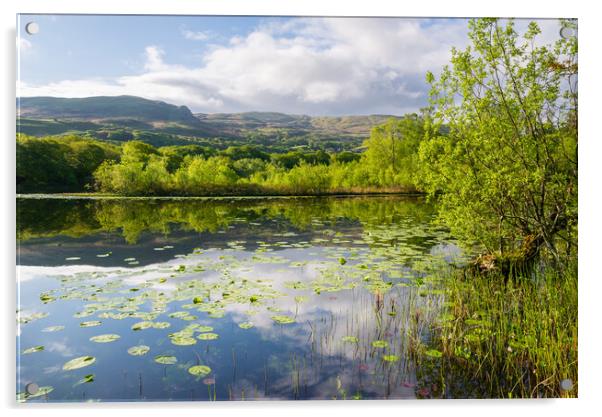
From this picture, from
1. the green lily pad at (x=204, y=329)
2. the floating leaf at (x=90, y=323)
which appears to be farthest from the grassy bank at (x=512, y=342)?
the floating leaf at (x=90, y=323)

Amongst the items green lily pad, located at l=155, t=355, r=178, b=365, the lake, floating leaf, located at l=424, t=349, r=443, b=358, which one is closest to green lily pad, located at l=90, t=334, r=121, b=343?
the lake

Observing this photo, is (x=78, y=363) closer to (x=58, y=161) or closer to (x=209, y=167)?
(x=58, y=161)

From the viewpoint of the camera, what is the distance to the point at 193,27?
11.3 feet

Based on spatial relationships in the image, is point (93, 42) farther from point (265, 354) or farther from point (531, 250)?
point (531, 250)

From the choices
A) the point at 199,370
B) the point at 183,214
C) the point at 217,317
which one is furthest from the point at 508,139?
the point at 183,214

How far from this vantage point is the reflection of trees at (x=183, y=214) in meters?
4.54

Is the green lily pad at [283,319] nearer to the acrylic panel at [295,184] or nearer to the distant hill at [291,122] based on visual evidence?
the acrylic panel at [295,184]

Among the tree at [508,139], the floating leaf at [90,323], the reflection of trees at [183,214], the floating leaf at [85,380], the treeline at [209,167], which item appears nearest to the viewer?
the floating leaf at [85,380]

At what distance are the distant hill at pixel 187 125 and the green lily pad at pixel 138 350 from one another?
204 cm

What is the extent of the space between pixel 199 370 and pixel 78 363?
2.93ft

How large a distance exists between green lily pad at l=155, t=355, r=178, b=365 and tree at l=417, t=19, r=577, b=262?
2.90 metres

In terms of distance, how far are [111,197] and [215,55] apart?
7.26ft

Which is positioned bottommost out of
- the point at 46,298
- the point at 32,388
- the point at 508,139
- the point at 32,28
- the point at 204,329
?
the point at 32,388

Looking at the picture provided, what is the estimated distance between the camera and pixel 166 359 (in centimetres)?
277
